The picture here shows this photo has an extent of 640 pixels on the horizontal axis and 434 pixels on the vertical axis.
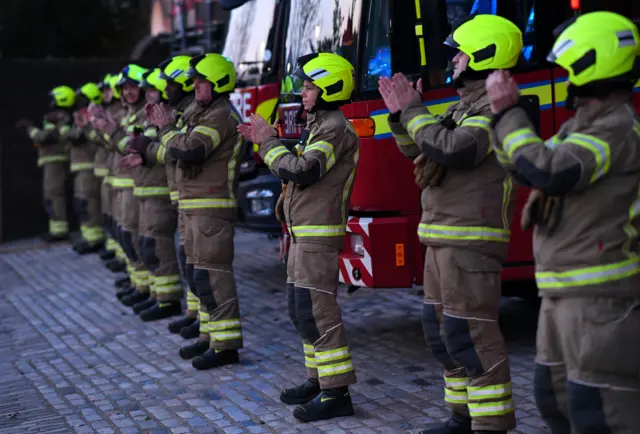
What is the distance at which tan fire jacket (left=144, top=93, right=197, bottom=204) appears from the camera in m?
7.77

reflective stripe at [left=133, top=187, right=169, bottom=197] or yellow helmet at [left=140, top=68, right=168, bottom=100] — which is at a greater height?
yellow helmet at [left=140, top=68, right=168, bottom=100]

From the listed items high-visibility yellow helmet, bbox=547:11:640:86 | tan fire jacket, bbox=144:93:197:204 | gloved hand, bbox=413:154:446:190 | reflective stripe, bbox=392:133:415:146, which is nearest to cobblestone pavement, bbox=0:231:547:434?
tan fire jacket, bbox=144:93:197:204

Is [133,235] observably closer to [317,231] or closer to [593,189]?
[317,231]

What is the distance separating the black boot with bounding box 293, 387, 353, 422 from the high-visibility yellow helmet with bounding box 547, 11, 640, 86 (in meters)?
2.74

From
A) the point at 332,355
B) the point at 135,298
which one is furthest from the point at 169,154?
the point at 135,298

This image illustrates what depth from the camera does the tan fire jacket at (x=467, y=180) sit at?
4910mm

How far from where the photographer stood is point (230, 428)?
596 centimetres

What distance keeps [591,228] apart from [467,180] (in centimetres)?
122

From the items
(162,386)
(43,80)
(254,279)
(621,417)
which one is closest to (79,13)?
(43,80)

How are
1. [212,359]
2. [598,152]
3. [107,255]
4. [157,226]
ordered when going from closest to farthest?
[598,152] → [212,359] → [157,226] → [107,255]

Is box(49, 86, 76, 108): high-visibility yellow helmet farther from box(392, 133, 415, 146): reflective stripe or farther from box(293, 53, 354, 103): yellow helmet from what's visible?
box(392, 133, 415, 146): reflective stripe

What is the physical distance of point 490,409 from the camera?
5020mm

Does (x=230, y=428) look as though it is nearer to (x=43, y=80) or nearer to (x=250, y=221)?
(x=250, y=221)

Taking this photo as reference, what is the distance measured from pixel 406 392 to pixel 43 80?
11.1m
